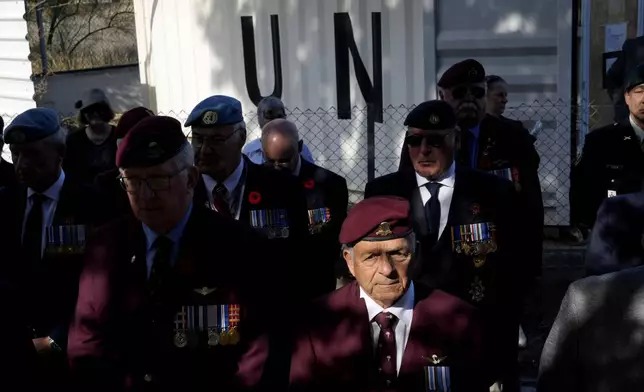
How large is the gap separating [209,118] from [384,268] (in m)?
1.41

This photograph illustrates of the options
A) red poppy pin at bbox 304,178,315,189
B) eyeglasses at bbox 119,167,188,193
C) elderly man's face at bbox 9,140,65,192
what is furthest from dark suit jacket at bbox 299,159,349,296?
eyeglasses at bbox 119,167,188,193

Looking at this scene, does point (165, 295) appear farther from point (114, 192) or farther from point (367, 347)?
point (114, 192)

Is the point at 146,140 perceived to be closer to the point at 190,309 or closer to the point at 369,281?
the point at 190,309

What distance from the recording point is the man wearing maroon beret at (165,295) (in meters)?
2.95

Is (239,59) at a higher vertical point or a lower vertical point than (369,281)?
higher

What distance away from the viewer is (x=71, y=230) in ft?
12.6

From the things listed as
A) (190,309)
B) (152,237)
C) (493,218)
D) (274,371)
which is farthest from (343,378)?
(493,218)

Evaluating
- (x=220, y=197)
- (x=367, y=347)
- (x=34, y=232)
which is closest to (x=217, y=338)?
(x=367, y=347)

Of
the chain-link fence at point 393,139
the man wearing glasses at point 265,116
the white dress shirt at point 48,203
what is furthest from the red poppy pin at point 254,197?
the chain-link fence at point 393,139

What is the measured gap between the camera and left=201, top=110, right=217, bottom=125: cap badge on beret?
3996 millimetres

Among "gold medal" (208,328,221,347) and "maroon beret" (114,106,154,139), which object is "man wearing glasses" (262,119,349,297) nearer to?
"maroon beret" (114,106,154,139)

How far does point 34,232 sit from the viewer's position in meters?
3.85

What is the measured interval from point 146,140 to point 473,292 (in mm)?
1761

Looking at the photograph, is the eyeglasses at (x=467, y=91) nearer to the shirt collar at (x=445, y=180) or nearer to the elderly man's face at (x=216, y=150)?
the shirt collar at (x=445, y=180)
